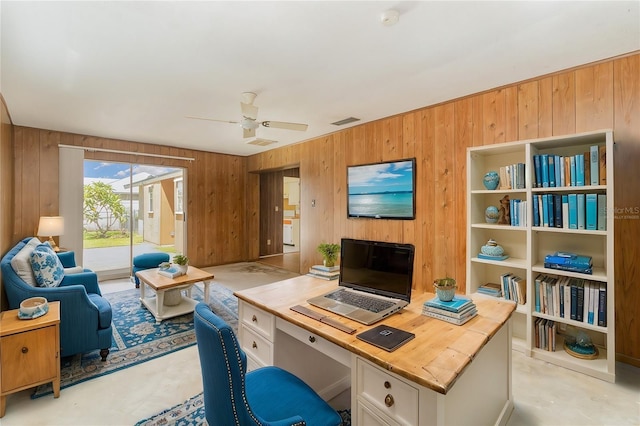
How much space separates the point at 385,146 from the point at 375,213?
3.05ft

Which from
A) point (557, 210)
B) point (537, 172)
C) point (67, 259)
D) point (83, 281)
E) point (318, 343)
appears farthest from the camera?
point (67, 259)

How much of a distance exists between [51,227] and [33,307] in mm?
2910

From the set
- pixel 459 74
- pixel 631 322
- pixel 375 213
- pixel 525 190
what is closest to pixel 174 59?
pixel 459 74

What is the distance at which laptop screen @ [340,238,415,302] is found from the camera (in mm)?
1570

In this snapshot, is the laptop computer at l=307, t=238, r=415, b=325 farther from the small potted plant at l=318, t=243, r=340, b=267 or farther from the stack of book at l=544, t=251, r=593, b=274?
the stack of book at l=544, t=251, r=593, b=274

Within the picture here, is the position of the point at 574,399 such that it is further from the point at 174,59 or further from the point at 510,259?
the point at 174,59

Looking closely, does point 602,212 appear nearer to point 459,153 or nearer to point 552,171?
point 552,171

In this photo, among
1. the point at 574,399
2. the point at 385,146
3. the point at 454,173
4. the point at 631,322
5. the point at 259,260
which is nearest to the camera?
the point at 574,399

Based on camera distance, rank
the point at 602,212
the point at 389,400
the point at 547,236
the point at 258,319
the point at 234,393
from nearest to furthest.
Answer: the point at 234,393, the point at 389,400, the point at 258,319, the point at 602,212, the point at 547,236

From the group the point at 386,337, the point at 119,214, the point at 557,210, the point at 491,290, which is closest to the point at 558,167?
the point at 557,210

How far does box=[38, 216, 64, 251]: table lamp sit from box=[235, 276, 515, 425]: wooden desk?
13.0ft

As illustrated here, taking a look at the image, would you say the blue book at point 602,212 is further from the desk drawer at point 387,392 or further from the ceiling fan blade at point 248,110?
the ceiling fan blade at point 248,110

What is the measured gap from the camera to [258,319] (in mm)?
1794

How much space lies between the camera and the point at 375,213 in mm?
4090
